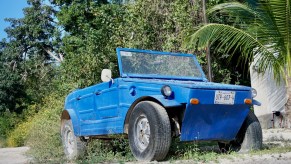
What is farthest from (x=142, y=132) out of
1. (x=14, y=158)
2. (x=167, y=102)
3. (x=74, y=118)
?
(x=14, y=158)

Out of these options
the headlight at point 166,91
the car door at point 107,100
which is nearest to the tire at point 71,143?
the car door at point 107,100

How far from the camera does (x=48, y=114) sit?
1238 cm

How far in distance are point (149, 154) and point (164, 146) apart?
26 cm

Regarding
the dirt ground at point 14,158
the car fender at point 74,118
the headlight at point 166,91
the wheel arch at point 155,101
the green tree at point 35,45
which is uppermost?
A: the green tree at point 35,45

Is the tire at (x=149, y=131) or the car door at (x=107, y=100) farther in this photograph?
the car door at (x=107, y=100)

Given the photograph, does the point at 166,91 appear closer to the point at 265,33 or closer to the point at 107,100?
the point at 107,100

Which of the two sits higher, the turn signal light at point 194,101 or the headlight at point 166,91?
the headlight at point 166,91

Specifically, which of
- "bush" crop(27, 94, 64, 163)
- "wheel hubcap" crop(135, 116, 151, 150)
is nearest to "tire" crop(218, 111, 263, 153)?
"wheel hubcap" crop(135, 116, 151, 150)

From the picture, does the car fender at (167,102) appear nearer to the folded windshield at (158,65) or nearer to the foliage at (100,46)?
the foliage at (100,46)

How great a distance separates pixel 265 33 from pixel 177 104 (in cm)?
311

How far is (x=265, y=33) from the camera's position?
328 inches

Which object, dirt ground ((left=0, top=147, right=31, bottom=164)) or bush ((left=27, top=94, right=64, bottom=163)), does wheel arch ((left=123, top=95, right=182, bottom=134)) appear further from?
dirt ground ((left=0, top=147, right=31, bottom=164))

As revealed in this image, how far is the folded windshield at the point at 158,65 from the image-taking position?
7574 millimetres

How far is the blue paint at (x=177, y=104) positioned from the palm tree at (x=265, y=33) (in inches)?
58.5
